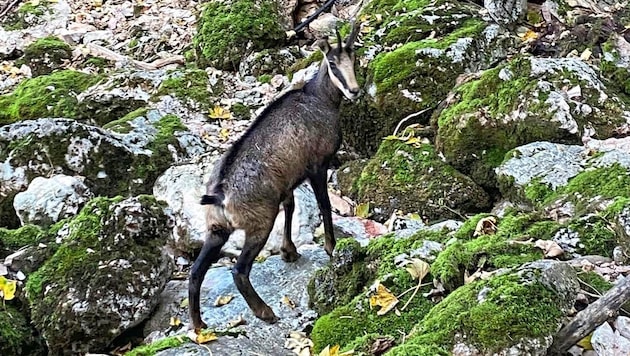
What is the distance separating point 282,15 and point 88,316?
254 inches

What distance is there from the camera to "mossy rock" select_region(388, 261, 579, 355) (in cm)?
337

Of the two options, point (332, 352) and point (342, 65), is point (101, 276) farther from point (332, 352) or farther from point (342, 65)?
point (342, 65)

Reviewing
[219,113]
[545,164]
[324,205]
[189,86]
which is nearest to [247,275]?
[324,205]

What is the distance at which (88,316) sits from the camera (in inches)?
202

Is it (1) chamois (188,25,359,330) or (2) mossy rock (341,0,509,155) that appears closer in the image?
(1) chamois (188,25,359,330)

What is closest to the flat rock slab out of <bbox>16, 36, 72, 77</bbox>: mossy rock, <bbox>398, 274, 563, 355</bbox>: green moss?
<bbox>398, 274, 563, 355</bbox>: green moss

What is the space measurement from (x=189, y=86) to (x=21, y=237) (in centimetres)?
388

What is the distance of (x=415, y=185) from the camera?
7273mm

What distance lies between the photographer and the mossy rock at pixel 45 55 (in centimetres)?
1080

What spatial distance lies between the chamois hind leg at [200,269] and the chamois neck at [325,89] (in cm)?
180

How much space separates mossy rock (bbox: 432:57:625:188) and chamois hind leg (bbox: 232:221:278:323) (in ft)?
8.98

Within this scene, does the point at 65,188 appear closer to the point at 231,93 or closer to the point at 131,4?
the point at 231,93

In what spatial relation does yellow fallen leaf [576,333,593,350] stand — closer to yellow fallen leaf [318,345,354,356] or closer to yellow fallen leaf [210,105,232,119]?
yellow fallen leaf [318,345,354,356]

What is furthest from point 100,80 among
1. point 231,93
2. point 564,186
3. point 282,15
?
point 564,186
